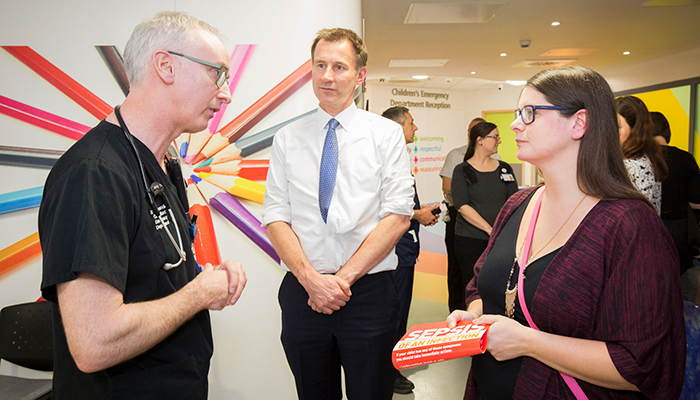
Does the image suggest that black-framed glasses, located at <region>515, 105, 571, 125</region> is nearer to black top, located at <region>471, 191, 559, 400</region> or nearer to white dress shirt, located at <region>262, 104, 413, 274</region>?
black top, located at <region>471, 191, 559, 400</region>

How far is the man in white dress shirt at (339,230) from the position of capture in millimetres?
1775

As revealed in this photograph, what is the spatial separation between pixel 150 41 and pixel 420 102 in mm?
10120

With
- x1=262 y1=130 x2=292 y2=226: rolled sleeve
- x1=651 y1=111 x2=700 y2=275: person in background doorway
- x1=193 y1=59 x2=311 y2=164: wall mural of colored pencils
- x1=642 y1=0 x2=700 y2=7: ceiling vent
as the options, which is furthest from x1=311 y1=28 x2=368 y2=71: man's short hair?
x1=642 y1=0 x2=700 y2=7: ceiling vent

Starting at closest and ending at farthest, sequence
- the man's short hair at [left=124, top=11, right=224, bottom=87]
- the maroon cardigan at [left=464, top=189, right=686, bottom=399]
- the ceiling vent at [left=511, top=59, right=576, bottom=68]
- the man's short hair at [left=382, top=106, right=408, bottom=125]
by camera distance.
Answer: the maroon cardigan at [left=464, top=189, right=686, bottom=399] < the man's short hair at [left=124, top=11, right=224, bottom=87] < the man's short hair at [left=382, top=106, right=408, bottom=125] < the ceiling vent at [left=511, top=59, right=576, bottom=68]

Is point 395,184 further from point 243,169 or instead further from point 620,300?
point 243,169

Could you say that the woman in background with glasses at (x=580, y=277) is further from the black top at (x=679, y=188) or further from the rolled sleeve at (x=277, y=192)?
the black top at (x=679, y=188)

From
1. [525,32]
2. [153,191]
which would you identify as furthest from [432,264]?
[153,191]

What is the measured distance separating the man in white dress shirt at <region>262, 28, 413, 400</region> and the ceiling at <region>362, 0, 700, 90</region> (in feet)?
11.5

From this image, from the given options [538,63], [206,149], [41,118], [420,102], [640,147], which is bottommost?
[640,147]

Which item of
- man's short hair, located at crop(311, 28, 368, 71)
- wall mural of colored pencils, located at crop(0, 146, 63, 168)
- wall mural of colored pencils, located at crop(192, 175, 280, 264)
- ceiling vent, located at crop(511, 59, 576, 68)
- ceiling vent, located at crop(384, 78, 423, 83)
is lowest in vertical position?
wall mural of colored pencils, located at crop(192, 175, 280, 264)

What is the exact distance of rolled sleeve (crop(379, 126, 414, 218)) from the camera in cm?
183

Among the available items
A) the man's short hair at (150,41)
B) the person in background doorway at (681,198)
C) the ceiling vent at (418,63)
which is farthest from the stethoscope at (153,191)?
the ceiling vent at (418,63)

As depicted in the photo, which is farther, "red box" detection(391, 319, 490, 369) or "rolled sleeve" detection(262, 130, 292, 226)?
"rolled sleeve" detection(262, 130, 292, 226)

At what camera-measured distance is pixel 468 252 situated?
371 centimetres
